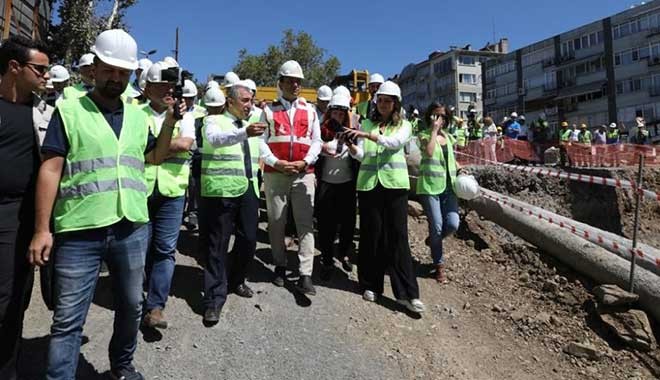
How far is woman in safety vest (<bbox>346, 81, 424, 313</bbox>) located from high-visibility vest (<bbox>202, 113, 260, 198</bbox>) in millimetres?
1124

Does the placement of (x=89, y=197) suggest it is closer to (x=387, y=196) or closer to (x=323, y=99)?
(x=387, y=196)

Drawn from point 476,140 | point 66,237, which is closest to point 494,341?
point 66,237

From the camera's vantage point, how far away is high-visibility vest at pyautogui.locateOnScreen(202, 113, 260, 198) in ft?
13.1

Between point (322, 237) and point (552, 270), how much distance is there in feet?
11.2

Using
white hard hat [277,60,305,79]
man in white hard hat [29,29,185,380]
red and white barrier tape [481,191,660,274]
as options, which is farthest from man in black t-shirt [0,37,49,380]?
Answer: red and white barrier tape [481,191,660,274]

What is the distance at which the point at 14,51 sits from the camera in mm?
2686

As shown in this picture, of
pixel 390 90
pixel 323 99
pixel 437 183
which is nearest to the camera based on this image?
pixel 390 90

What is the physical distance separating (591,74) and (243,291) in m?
47.6

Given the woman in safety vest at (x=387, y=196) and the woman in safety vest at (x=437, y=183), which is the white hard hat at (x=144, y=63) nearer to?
the woman in safety vest at (x=387, y=196)

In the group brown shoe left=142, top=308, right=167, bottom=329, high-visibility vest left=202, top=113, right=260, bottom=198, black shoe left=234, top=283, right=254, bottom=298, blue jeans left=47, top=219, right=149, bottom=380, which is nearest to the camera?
blue jeans left=47, top=219, right=149, bottom=380

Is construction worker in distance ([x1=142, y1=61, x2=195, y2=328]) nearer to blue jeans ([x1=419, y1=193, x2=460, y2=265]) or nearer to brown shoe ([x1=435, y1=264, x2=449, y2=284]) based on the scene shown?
blue jeans ([x1=419, y1=193, x2=460, y2=265])

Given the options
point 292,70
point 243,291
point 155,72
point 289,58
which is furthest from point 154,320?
point 289,58

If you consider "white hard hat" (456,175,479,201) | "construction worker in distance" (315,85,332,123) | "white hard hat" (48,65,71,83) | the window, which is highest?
the window

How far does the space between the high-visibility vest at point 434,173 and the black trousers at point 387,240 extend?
854 millimetres
